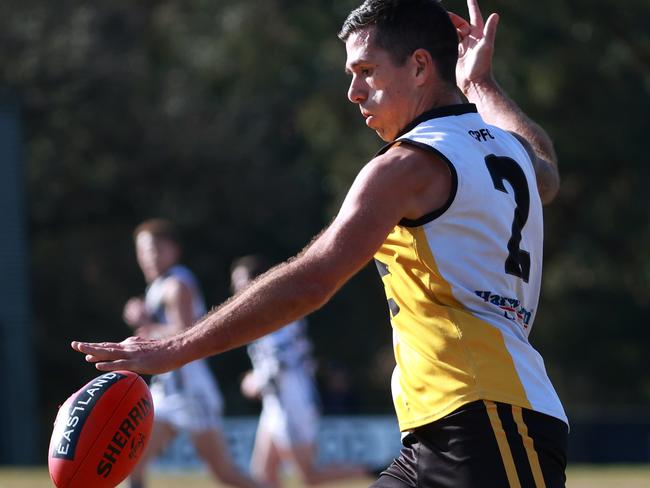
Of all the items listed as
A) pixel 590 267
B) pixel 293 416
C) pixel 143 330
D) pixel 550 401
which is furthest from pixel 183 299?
pixel 590 267

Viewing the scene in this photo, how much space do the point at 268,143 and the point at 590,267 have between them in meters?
8.71

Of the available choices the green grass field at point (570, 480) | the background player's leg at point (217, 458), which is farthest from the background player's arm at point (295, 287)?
the green grass field at point (570, 480)

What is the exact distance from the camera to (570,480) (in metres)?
15.4

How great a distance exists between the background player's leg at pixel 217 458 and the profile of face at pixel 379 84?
21.8ft

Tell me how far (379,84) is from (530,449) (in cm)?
122

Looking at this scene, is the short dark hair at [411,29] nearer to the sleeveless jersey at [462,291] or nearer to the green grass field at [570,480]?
the sleeveless jersey at [462,291]

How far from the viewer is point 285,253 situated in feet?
→ 112

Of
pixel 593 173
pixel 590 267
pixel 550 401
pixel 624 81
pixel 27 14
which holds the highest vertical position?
pixel 27 14

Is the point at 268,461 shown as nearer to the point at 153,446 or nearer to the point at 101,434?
the point at 153,446

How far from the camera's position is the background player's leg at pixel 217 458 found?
35.0 feet

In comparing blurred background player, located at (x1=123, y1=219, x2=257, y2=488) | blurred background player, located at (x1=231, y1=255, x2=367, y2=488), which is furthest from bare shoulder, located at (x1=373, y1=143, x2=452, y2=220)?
blurred background player, located at (x1=231, y1=255, x2=367, y2=488)

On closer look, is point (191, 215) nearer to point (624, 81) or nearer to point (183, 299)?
point (624, 81)

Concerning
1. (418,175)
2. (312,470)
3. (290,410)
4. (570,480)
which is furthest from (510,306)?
(570,480)

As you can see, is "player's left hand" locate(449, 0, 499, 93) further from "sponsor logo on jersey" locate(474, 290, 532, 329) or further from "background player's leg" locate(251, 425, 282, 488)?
"background player's leg" locate(251, 425, 282, 488)
